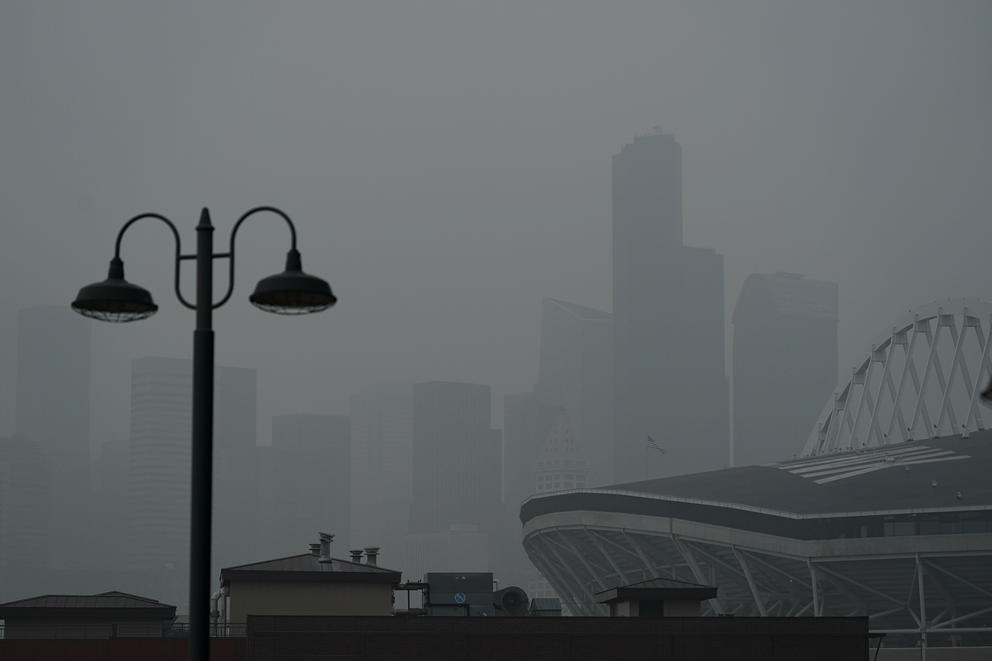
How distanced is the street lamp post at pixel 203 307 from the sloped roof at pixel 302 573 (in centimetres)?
5224

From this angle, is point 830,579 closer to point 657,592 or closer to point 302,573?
point 657,592

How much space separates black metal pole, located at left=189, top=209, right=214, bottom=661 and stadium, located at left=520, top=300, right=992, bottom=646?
84070 mm

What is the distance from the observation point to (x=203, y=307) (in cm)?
1873

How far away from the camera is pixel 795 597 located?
11200 centimetres

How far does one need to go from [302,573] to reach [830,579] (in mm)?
46065

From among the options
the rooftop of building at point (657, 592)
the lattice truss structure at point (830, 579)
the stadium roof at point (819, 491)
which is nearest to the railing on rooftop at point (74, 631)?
the rooftop of building at point (657, 592)

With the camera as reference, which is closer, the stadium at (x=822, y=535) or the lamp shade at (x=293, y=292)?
the lamp shade at (x=293, y=292)

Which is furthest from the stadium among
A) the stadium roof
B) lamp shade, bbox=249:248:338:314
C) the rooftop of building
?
lamp shade, bbox=249:248:338:314

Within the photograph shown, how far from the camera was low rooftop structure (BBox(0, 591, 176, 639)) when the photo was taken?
70.8m

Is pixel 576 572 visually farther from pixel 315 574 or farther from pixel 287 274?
pixel 287 274

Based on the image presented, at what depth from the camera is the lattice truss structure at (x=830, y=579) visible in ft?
332

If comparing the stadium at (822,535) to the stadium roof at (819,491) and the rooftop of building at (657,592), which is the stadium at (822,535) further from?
the rooftop of building at (657,592)

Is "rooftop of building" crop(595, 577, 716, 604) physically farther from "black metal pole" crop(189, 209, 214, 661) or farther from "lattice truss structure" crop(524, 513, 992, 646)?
"black metal pole" crop(189, 209, 214, 661)

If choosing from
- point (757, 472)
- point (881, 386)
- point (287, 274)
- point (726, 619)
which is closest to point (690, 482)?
point (757, 472)
